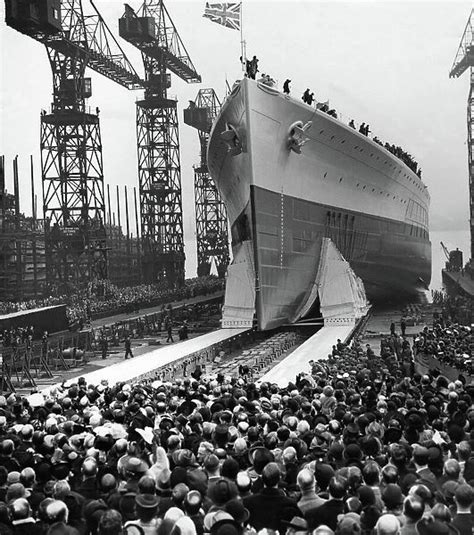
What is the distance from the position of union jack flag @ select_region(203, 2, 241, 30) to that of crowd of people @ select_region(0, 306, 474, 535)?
1581 centimetres

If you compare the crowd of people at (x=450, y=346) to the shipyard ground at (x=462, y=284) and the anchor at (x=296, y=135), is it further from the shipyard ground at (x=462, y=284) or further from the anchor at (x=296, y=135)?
the shipyard ground at (x=462, y=284)

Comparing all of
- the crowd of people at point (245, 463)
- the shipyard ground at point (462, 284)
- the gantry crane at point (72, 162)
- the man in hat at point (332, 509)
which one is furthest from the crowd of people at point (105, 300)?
the man in hat at point (332, 509)

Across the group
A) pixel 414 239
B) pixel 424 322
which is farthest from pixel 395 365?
pixel 414 239

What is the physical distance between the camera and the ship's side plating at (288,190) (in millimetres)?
20781

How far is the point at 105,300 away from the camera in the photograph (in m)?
40.8

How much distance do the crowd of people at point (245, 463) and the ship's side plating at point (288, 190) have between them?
1103cm

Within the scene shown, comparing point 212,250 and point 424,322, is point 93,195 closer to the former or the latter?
point 424,322

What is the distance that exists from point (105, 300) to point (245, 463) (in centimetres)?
3504

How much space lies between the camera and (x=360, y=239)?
2802cm

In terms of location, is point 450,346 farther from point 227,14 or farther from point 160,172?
point 160,172

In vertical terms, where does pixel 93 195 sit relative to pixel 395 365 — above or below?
above

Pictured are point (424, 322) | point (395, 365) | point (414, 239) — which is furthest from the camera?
point (414, 239)

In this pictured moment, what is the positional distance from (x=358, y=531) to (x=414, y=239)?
120 feet

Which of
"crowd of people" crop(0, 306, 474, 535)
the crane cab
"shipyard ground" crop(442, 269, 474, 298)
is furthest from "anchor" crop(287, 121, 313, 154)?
the crane cab
